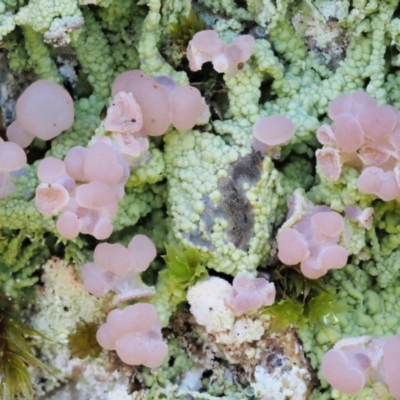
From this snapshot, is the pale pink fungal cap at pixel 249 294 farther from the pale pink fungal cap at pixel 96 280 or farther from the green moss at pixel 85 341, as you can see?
the green moss at pixel 85 341

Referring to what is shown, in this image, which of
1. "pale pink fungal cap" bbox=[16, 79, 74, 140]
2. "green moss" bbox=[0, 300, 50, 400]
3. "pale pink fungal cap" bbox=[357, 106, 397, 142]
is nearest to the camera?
"pale pink fungal cap" bbox=[357, 106, 397, 142]

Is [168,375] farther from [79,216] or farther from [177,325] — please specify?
[79,216]

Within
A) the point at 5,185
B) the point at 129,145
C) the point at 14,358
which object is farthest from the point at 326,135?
the point at 14,358

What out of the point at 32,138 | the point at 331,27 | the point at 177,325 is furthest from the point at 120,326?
the point at 331,27

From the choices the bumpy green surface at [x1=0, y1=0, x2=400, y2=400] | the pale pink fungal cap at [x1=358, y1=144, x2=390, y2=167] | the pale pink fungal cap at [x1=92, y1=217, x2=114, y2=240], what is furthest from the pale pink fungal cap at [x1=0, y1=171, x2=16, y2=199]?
the pale pink fungal cap at [x1=358, y1=144, x2=390, y2=167]

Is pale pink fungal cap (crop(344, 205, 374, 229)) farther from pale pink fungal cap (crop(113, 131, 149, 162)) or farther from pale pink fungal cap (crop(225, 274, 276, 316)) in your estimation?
pale pink fungal cap (crop(113, 131, 149, 162))

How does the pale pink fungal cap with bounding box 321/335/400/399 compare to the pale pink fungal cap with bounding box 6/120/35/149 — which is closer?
the pale pink fungal cap with bounding box 321/335/400/399

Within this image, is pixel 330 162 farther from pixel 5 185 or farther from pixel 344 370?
pixel 5 185
